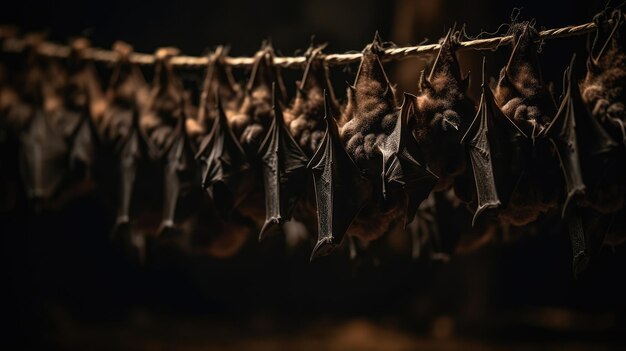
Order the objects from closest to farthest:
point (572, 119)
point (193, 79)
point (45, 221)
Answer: point (572, 119)
point (193, 79)
point (45, 221)

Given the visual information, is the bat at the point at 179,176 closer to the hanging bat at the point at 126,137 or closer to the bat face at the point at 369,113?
the hanging bat at the point at 126,137

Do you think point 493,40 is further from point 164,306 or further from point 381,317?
point 164,306

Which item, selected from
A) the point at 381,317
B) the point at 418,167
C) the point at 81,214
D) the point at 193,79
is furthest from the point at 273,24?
the point at 381,317

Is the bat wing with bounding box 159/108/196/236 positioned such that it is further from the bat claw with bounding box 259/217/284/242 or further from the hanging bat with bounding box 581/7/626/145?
the hanging bat with bounding box 581/7/626/145

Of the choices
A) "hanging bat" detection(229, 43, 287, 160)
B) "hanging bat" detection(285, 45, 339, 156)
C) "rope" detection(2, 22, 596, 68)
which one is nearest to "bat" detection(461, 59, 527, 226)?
"rope" detection(2, 22, 596, 68)

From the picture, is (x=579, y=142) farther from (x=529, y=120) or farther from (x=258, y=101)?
(x=258, y=101)

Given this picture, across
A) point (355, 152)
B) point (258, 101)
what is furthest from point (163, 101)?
point (355, 152)
